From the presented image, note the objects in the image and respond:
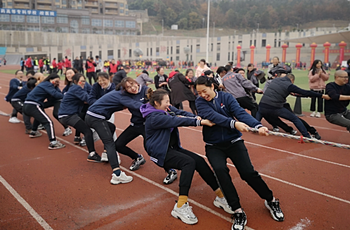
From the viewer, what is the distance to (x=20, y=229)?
12.4 feet

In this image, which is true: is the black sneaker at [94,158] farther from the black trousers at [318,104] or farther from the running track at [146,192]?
the black trousers at [318,104]

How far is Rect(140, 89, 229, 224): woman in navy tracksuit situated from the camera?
156 inches

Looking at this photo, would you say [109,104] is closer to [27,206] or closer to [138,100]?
[138,100]

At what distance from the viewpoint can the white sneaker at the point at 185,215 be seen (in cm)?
385

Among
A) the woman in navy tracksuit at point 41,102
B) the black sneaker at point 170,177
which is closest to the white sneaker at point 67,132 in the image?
the woman in navy tracksuit at point 41,102

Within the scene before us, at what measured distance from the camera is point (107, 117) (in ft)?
18.2

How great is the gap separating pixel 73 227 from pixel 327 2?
146122 mm

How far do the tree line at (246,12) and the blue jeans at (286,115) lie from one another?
109 m

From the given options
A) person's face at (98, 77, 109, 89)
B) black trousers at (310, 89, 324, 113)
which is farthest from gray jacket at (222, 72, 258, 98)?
person's face at (98, 77, 109, 89)

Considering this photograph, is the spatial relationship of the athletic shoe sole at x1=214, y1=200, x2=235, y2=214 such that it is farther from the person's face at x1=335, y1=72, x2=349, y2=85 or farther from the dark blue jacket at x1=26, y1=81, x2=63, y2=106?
the dark blue jacket at x1=26, y1=81, x2=63, y2=106

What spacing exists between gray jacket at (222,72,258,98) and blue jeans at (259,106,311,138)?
2.54 feet

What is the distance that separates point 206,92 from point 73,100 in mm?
3839

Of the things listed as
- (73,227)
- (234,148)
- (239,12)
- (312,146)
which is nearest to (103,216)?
(73,227)

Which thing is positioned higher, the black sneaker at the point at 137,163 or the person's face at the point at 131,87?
the person's face at the point at 131,87
